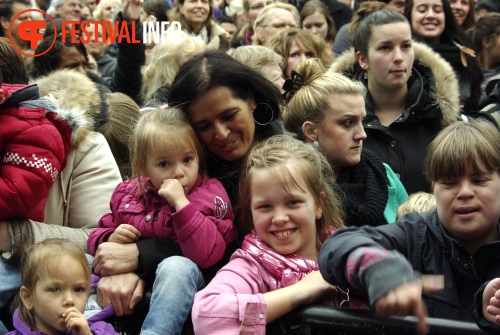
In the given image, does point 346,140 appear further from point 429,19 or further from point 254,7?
point 254,7

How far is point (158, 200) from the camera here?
3.51 metres

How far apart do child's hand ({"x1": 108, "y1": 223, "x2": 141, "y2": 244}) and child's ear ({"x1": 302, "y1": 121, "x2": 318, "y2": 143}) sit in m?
1.11

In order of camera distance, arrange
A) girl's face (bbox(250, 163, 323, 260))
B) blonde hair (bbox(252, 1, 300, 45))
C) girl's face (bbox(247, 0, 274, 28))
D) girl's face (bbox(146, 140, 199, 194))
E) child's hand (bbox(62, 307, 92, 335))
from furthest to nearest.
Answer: girl's face (bbox(247, 0, 274, 28))
blonde hair (bbox(252, 1, 300, 45))
girl's face (bbox(146, 140, 199, 194))
girl's face (bbox(250, 163, 323, 260))
child's hand (bbox(62, 307, 92, 335))

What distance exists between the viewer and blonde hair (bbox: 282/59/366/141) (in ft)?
13.3

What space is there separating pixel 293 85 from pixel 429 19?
2.72 meters

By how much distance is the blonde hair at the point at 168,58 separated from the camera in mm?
5902

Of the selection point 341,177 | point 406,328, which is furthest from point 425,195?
point 406,328

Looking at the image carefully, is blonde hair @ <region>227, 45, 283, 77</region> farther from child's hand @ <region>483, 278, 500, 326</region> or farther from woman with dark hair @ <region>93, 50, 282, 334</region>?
child's hand @ <region>483, 278, 500, 326</region>

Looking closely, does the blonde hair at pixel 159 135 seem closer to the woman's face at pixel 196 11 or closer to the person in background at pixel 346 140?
the person in background at pixel 346 140

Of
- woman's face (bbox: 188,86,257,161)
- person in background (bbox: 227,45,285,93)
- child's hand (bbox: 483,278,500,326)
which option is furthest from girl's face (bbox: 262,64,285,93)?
child's hand (bbox: 483,278,500,326)

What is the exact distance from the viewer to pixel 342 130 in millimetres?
4000

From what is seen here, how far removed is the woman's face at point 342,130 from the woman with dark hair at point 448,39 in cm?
280

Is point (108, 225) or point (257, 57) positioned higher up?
point (257, 57)

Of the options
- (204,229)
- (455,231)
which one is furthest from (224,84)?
(455,231)
